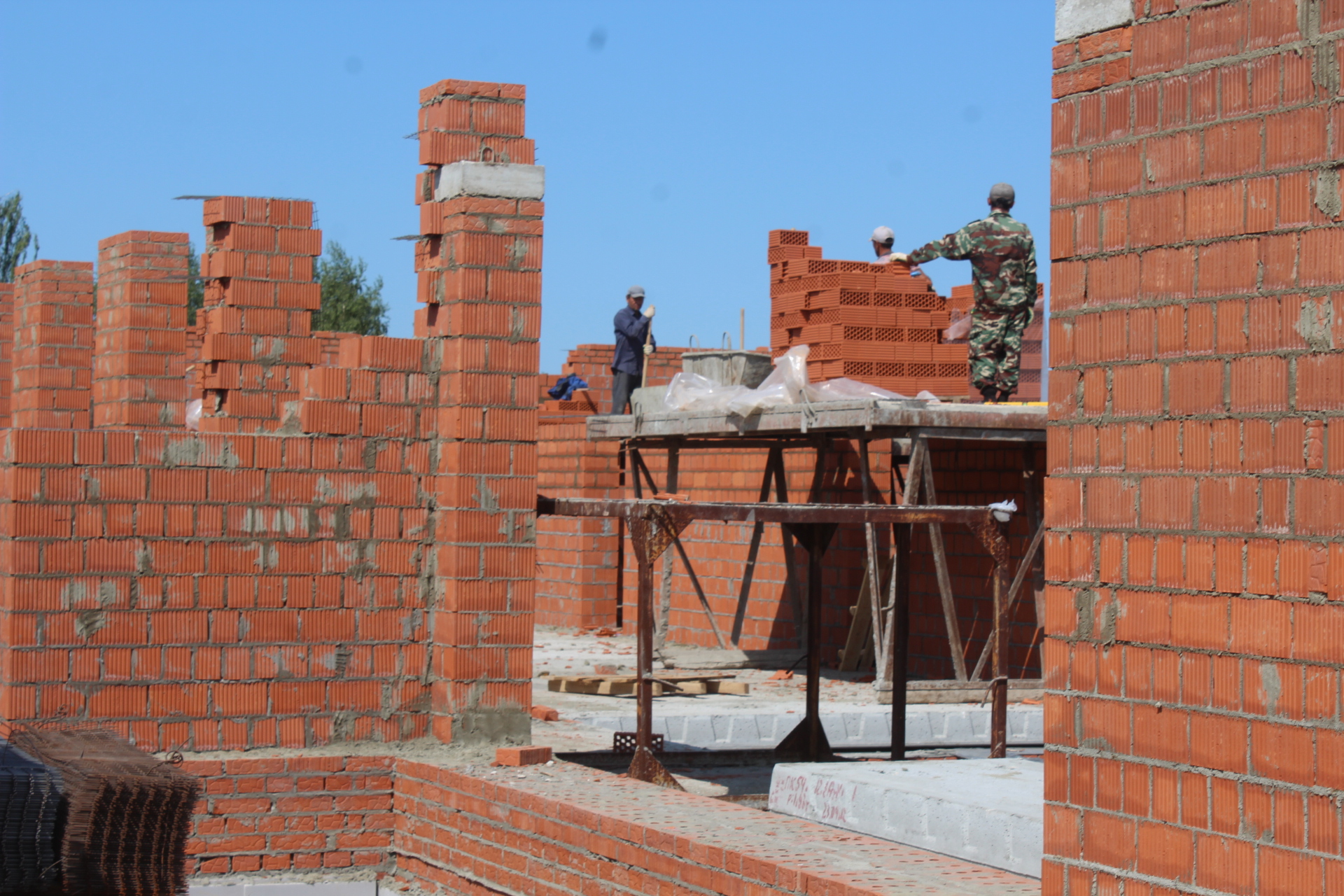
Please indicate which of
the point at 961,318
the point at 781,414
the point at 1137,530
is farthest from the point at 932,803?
the point at 961,318

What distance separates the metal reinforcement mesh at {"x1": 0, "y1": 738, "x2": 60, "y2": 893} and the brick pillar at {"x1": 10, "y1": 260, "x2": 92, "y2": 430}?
11.6 m

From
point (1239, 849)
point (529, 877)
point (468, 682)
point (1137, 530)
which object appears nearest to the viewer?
point (1239, 849)

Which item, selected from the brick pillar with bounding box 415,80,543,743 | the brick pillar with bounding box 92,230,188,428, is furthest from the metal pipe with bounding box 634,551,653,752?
the brick pillar with bounding box 92,230,188,428

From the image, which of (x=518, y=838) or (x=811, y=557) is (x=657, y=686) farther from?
(x=518, y=838)

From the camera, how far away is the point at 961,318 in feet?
56.9

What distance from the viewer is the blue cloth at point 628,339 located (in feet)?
71.1

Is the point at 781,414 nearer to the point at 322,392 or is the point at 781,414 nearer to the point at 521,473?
the point at 521,473

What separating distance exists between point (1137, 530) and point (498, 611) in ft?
16.2

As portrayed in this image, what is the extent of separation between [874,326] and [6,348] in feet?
40.7

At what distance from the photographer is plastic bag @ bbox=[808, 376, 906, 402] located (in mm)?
12914

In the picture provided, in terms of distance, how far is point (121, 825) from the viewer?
7.10 meters

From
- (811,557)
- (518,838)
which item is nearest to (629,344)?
(811,557)

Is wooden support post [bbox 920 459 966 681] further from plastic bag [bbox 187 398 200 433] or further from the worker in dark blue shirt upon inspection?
plastic bag [bbox 187 398 200 433]

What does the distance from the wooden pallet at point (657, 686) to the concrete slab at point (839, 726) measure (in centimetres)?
91
